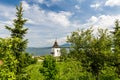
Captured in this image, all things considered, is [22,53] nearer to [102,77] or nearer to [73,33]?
[73,33]

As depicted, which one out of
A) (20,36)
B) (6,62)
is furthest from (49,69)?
(6,62)

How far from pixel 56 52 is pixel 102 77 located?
106 meters

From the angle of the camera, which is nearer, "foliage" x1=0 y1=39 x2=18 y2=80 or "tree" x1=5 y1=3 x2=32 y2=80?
"foliage" x1=0 y1=39 x2=18 y2=80

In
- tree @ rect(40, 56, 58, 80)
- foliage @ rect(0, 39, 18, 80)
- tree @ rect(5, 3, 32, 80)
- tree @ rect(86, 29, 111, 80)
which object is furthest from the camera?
tree @ rect(40, 56, 58, 80)

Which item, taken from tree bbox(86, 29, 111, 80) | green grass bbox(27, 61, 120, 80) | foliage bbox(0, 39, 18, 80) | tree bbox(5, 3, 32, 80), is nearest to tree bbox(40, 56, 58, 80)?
green grass bbox(27, 61, 120, 80)

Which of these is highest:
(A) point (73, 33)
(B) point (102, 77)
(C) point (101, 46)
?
(A) point (73, 33)

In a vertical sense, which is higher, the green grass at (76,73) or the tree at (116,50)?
the tree at (116,50)

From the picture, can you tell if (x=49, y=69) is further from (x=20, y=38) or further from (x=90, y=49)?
(x=20, y=38)

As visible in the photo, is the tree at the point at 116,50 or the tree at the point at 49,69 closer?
the tree at the point at 116,50

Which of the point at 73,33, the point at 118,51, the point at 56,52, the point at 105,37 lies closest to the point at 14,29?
the point at 73,33

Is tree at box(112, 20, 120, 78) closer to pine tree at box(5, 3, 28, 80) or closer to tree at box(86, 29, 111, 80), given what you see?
tree at box(86, 29, 111, 80)

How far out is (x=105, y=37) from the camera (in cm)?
3784

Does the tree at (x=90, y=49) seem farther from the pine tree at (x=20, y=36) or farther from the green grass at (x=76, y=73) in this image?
the pine tree at (x=20, y=36)

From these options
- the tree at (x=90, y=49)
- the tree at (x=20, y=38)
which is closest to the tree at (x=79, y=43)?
the tree at (x=90, y=49)
